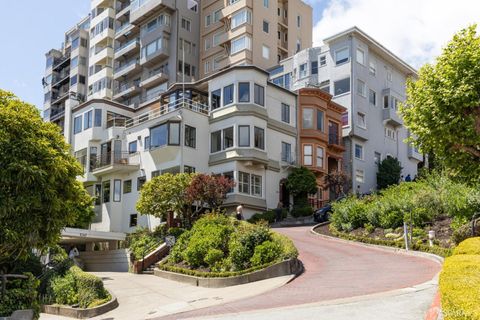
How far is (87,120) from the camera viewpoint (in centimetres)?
5209

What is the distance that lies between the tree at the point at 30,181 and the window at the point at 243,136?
1055 inches

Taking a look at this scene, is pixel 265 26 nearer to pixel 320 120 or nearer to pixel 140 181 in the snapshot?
pixel 320 120

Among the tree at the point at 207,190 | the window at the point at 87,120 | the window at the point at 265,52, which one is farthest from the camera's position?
the window at the point at 265,52

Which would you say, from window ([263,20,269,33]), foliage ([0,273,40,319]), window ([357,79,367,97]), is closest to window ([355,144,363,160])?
window ([357,79,367,97])

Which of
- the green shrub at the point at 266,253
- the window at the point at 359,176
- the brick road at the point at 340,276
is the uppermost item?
the window at the point at 359,176

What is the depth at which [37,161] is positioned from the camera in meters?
14.0

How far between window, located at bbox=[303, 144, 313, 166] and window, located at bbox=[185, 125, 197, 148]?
30.6 ft

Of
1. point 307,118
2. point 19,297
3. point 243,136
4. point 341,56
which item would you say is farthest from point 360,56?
point 19,297

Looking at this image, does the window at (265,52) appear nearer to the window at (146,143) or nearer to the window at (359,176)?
the window at (359,176)

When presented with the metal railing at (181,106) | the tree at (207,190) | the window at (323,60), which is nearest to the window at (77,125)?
the metal railing at (181,106)

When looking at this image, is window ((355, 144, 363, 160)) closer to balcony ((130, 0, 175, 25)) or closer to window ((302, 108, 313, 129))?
window ((302, 108, 313, 129))

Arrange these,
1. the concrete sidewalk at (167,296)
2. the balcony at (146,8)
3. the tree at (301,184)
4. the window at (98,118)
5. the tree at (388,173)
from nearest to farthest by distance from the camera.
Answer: the concrete sidewalk at (167,296) → the tree at (301,184) → the window at (98,118) → the tree at (388,173) → the balcony at (146,8)

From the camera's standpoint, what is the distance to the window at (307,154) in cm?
4622

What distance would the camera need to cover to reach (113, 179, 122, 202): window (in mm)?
46562
